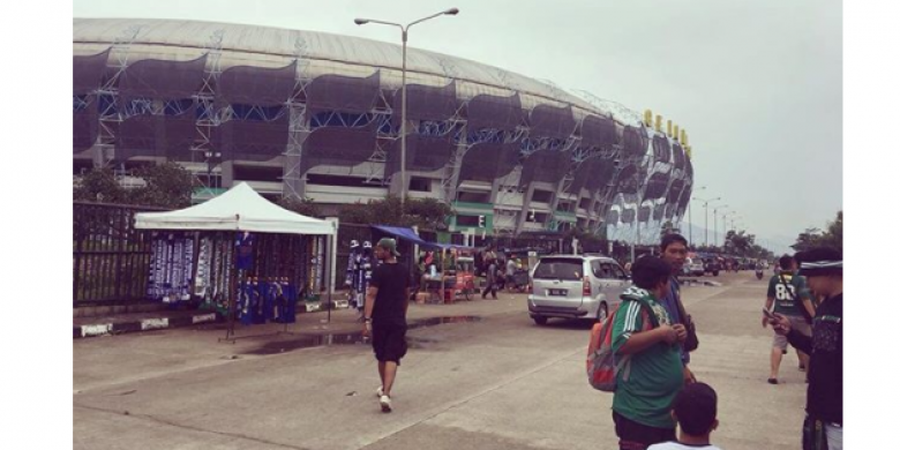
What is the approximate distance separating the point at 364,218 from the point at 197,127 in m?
27.7

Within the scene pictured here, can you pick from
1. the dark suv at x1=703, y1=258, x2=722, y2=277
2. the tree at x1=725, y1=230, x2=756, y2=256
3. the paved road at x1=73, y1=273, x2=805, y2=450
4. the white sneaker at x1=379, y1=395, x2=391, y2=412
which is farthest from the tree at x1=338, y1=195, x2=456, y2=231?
the tree at x1=725, y1=230, x2=756, y2=256

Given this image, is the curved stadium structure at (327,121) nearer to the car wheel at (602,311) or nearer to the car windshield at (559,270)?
the car windshield at (559,270)

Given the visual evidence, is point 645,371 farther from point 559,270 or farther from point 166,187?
point 166,187

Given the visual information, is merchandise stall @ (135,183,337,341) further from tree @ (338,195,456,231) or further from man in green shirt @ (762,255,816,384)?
tree @ (338,195,456,231)

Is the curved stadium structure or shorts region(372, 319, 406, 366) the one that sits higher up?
the curved stadium structure

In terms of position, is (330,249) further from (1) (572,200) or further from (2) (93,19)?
(2) (93,19)

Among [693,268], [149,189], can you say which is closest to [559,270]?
[149,189]

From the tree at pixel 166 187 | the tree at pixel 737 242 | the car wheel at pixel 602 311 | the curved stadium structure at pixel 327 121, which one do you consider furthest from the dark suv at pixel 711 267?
the tree at pixel 737 242

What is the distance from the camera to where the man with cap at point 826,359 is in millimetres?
3150

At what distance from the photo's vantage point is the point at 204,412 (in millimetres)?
6406

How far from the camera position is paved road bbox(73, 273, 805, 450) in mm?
5668

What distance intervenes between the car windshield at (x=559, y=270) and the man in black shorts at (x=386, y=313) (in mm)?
8136

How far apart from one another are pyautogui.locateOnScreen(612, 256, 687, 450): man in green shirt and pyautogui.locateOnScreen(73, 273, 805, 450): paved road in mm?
2139

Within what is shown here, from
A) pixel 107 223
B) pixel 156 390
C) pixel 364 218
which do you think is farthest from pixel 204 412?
pixel 364 218
